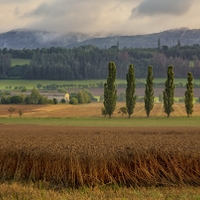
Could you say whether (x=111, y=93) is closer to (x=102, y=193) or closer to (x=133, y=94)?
(x=133, y=94)

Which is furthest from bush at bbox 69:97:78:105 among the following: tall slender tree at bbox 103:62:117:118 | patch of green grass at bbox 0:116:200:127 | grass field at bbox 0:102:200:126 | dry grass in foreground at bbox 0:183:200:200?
dry grass in foreground at bbox 0:183:200:200

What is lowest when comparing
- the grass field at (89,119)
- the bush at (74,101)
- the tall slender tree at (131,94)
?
the bush at (74,101)

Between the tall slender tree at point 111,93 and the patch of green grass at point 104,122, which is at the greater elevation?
the tall slender tree at point 111,93

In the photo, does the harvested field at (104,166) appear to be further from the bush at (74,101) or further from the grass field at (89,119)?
the bush at (74,101)

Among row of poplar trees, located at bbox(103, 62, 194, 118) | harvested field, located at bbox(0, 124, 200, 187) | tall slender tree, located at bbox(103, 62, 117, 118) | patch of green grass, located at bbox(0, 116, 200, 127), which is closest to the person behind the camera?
harvested field, located at bbox(0, 124, 200, 187)

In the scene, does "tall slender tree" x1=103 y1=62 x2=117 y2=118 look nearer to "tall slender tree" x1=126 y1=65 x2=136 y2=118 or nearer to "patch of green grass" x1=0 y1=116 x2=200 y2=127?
"tall slender tree" x1=126 y1=65 x2=136 y2=118

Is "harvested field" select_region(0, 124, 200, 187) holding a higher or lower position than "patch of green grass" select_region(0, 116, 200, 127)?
higher

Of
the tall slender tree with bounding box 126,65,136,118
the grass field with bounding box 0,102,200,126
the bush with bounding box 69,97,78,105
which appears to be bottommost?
the bush with bounding box 69,97,78,105

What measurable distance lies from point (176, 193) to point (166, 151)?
10.6 ft

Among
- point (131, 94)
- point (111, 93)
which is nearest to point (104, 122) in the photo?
point (111, 93)

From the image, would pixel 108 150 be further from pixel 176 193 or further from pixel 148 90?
pixel 148 90

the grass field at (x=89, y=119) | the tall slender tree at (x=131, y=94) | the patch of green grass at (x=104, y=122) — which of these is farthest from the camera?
the tall slender tree at (x=131, y=94)

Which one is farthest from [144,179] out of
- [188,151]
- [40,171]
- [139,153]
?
[40,171]

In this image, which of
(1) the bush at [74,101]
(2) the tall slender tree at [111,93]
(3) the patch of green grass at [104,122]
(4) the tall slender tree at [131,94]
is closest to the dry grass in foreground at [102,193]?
(3) the patch of green grass at [104,122]
